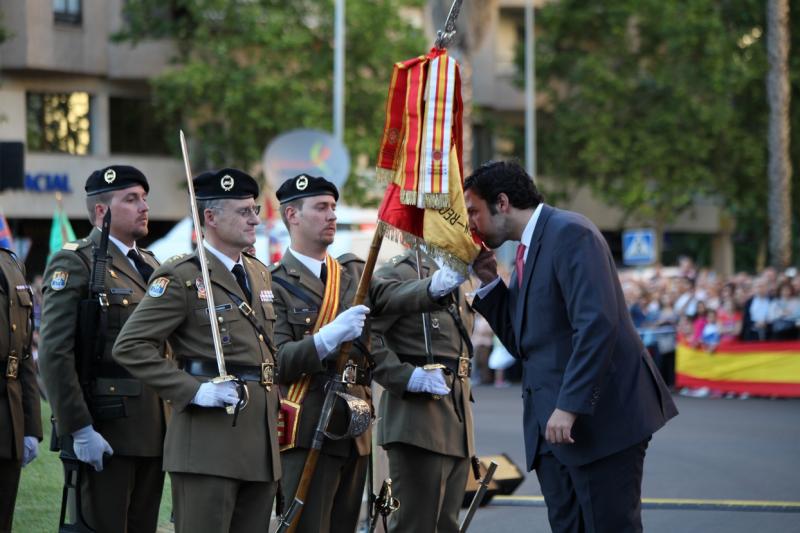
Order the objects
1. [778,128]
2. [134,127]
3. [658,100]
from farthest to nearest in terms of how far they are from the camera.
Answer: [658,100], [134,127], [778,128]

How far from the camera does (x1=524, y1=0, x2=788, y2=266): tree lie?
136ft

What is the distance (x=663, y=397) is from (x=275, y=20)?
29841 millimetres

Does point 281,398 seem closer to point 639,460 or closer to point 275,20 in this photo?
point 639,460

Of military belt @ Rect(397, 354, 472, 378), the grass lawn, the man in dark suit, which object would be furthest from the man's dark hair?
the grass lawn

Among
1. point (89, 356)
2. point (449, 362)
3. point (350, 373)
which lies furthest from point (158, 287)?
point (449, 362)

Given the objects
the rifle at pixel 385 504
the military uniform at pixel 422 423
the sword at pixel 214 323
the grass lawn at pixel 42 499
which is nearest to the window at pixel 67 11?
the grass lawn at pixel 42 499

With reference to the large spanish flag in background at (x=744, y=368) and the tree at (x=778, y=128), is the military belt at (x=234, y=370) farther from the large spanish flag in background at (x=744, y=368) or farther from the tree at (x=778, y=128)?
the tree at (x=778, y=128)

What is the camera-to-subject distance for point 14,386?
693 cm

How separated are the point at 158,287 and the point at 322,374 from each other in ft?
3.87

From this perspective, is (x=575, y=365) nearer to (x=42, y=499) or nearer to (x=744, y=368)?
(x=42, y=499)

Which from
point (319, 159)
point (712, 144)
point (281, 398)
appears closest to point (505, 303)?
point (281, 398)

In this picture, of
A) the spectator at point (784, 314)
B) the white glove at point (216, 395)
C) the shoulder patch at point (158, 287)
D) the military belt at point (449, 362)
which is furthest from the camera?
the spectator at point (784, 314)

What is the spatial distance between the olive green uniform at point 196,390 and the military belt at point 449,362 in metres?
1.55

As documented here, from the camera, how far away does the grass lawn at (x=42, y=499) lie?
9.30 meters
